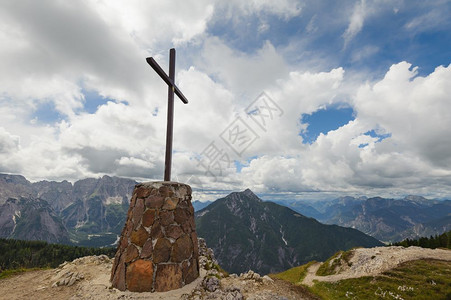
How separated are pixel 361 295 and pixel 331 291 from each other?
13.4 ft

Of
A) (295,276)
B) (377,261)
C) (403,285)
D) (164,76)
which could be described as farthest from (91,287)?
(295,276)

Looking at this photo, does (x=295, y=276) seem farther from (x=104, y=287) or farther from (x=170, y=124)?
(x=170, y=124)

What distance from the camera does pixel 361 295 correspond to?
79.0 feet

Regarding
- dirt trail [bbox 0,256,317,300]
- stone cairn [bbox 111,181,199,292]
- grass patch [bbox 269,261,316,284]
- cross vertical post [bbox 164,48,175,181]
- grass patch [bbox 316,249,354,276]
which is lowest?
grass patch [bbox 269,261,316,284]

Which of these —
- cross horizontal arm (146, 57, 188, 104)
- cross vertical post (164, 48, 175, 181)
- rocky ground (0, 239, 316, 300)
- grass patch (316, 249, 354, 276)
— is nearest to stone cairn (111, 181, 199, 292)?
rocky ground (0, 239, 316, 300)

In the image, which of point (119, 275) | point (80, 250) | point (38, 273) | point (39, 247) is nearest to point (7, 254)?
point (39, 247)

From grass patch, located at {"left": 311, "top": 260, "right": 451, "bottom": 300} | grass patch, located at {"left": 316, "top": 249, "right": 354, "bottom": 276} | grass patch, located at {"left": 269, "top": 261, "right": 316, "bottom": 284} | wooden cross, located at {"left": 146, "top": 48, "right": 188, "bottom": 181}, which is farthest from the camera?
grass patch, located at {"left": 269, "top": 261, "right": 316, "bottom": 284}

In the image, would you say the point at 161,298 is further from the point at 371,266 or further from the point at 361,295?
the point at 371,266

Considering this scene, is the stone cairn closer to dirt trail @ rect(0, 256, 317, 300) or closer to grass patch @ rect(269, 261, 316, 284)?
dirt trail @ rect(0, 256, 317, 300)

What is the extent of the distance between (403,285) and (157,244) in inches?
1089

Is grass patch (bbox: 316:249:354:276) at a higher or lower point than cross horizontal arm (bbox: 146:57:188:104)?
lower

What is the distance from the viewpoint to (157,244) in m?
14.8

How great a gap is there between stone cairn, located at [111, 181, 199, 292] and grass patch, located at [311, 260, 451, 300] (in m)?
15.9

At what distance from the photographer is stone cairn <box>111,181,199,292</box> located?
46.9 feet
